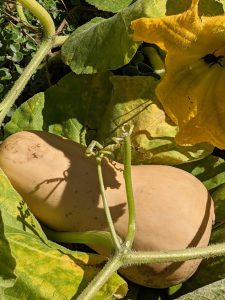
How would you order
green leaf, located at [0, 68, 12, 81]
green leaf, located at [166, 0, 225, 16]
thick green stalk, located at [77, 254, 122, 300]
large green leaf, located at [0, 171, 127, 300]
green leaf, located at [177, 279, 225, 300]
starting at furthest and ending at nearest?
green leaf, located at [0, 68, 12, 81] < green leaf, located at [166, 0, 225, 16] < green leaf, located at [177, 279, 225, 300] < large green leaf, located at [0, 171, 127, 300] < thick green stalk, located at [77, 254, 122, 300]

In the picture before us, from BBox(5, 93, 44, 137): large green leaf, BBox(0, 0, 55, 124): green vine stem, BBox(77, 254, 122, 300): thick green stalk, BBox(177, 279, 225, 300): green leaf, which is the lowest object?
BBox(177, 279, 225, 300): green leaf

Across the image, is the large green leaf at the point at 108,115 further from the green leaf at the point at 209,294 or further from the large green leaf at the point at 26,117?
the green leaf at the point at 209,294

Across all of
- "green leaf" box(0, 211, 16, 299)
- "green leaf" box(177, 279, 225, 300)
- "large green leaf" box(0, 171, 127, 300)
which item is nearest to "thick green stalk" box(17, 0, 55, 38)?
"large green leaf" box(0, 171, 127, 300)

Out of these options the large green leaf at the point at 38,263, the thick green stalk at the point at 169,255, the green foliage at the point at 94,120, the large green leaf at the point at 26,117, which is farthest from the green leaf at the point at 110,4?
the thick green stalk at the point at 169,255

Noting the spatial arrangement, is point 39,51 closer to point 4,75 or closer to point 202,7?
point 4,75

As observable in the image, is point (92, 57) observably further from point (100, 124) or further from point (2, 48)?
point (2, 48)

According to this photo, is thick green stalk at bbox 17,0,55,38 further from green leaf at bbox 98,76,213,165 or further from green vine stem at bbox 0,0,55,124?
green leaf at bbox 98,76,213,165

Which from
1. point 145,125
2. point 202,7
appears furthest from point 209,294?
point 202,7
